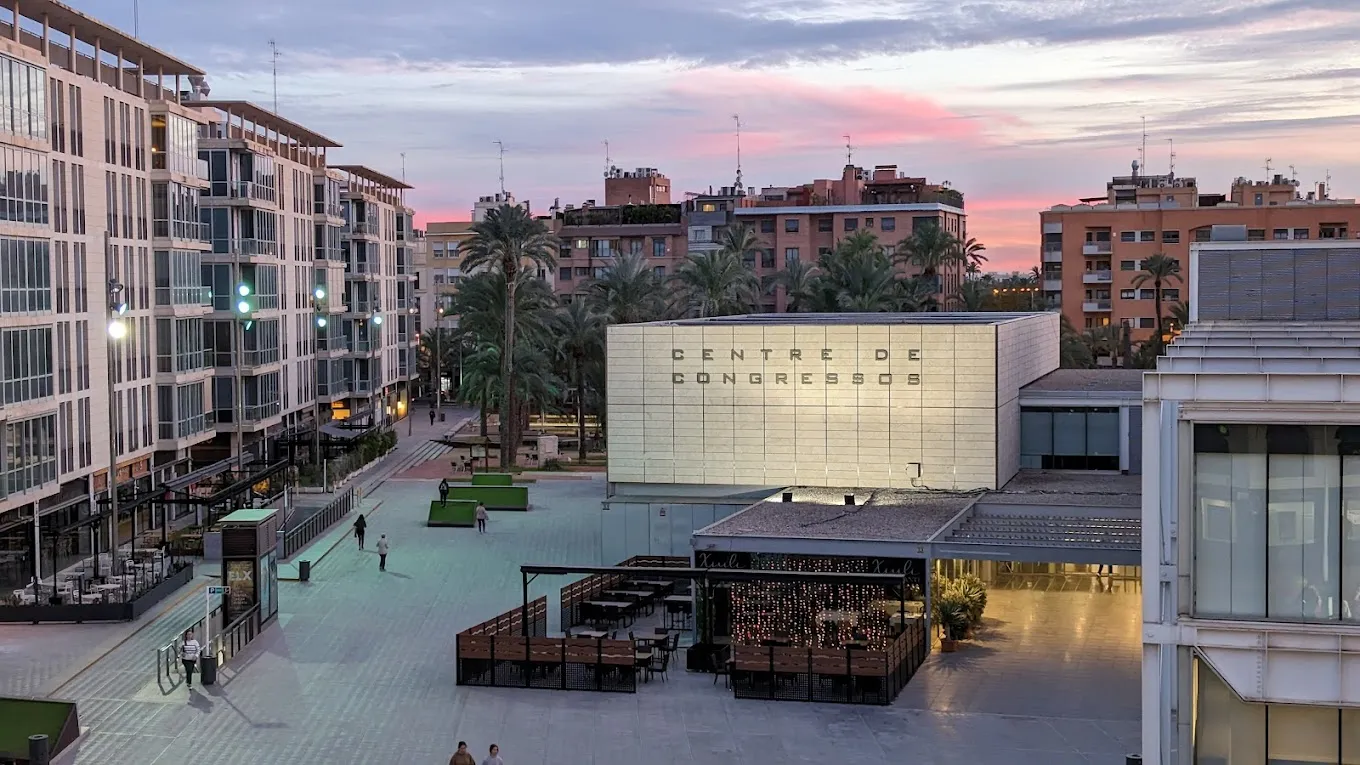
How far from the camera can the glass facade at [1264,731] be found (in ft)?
55.5

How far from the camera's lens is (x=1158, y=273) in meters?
93.7

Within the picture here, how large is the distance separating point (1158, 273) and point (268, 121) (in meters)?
51.5

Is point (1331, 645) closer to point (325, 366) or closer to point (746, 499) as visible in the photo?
point (746, 499)

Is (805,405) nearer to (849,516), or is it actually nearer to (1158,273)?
(849,516)

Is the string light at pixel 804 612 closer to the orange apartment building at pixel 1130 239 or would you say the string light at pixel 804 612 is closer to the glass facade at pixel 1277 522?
the glass facade at pixel 1277 522

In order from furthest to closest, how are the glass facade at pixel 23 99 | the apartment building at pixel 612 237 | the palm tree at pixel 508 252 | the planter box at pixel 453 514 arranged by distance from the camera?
the apartment building at pixel 612 237, the palm tree at pixel 508 252, the planter box at pixel 453 514, the glass facade at pixel 23 99

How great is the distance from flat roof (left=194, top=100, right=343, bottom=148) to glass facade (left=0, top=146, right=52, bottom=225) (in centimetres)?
2615

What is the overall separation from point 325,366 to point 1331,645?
68.2 m

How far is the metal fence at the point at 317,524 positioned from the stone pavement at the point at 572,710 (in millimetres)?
9315

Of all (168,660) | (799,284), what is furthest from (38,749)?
(799,284)

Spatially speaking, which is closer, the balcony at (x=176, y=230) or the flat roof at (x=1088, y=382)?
the flat roof at (x=1088, y=382)

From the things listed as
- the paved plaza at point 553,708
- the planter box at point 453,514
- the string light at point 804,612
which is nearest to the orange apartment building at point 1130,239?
the planter box at point 453,514

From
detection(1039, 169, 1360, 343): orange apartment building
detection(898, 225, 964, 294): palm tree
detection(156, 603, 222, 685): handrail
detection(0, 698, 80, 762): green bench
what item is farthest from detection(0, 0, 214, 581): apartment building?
detection(1039, 169, 1360, 343): orange apartment building

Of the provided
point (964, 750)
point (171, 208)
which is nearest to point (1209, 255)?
point (964, 750)
